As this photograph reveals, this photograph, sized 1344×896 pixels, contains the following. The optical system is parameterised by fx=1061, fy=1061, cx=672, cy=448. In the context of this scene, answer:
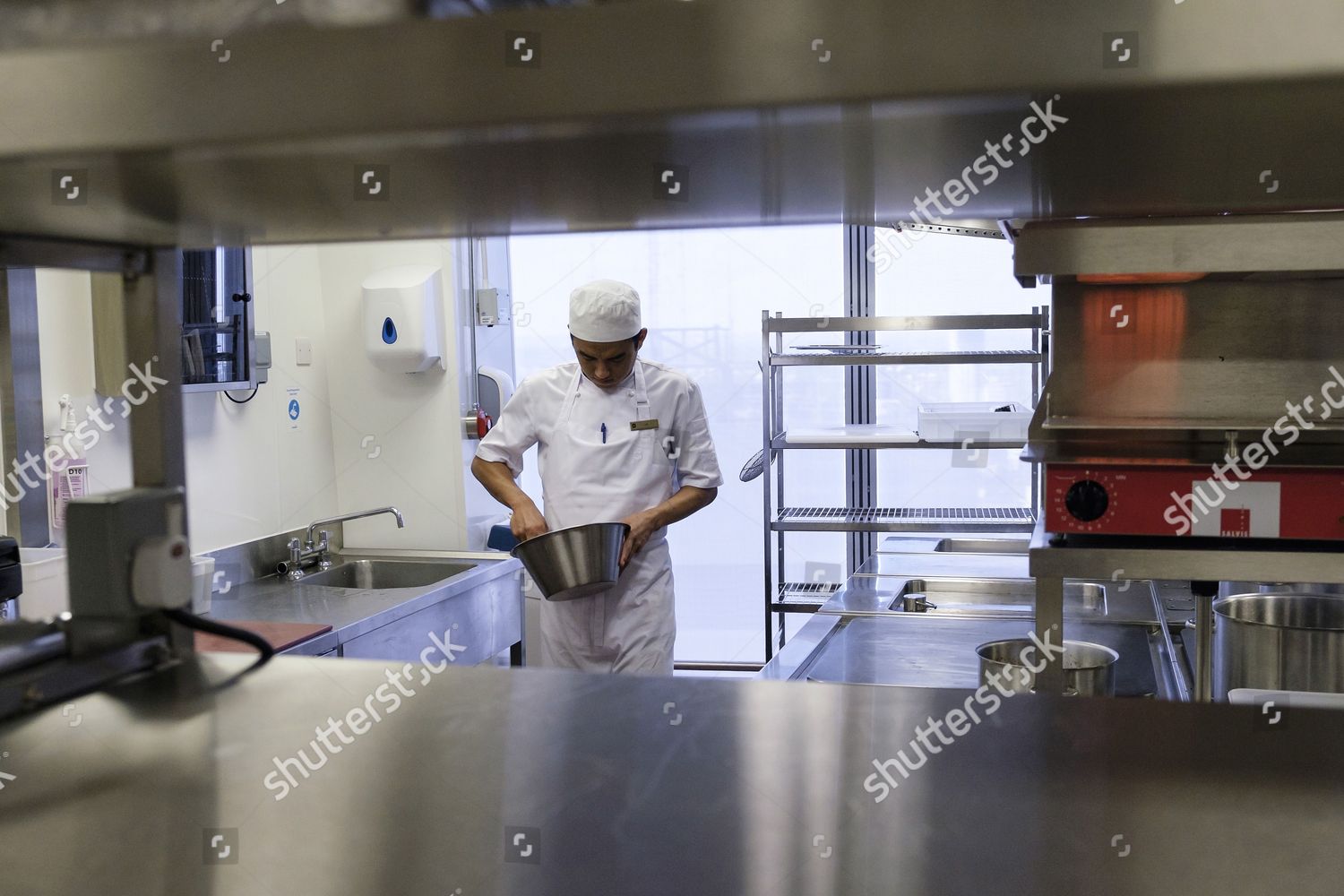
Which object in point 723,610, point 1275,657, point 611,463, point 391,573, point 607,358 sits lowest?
point 723,610

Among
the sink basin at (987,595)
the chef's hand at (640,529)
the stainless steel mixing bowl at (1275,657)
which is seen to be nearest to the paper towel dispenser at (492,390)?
the chef's hand at (640,529)

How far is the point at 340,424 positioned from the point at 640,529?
1.45 meters

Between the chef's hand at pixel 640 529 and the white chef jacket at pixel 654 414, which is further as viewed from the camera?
the white chef jacket at pixel 654 414

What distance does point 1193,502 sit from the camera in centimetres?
144

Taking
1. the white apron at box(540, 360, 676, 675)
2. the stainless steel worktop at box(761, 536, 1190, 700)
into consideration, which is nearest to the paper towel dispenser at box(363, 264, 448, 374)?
the white apron at box(540, 360, 676, 675)

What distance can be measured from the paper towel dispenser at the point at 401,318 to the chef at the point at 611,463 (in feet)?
2.20

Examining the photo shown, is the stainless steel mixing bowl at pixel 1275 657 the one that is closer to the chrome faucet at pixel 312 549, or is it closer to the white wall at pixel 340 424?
the chrome faucet at pixel 312 549

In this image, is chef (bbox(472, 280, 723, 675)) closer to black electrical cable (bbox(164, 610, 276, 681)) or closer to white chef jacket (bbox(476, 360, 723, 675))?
white chef jacket (bbox(476, 360, 723, 675))

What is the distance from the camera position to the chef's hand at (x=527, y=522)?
246 centimetres

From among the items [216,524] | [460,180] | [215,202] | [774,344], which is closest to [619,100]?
[460,180]

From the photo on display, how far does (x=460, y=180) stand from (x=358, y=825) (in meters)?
0.37

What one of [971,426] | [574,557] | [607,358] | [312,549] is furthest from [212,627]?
[971,426]

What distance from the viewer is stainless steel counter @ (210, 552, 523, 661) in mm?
2424

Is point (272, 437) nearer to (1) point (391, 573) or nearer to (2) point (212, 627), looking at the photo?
(1) point (391, 573)
